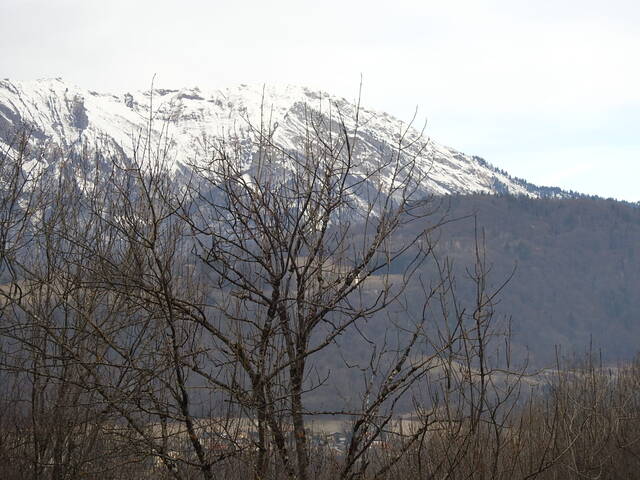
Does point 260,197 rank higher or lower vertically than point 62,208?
lower

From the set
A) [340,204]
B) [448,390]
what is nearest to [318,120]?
[340,204]

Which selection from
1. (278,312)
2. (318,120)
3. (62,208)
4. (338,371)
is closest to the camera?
(278,312)

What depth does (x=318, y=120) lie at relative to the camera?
348 inches

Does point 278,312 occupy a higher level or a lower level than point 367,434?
higher

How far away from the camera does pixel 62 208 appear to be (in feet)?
43.8

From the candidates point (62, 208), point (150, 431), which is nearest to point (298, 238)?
point (150, 431)

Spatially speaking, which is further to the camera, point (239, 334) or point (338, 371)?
point (338, 371)

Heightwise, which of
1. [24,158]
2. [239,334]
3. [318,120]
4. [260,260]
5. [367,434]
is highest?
[24,158]

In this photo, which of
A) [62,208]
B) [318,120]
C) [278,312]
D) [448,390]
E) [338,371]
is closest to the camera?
[448,390]

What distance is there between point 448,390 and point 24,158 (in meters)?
9.48

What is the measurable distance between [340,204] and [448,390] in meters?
2.01

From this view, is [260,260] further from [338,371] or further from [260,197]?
[338,371]

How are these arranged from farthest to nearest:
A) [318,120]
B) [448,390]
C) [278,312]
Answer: [318,120] → [278,312] → [448,390]

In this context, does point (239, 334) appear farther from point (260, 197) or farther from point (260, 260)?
point (260, 197)
